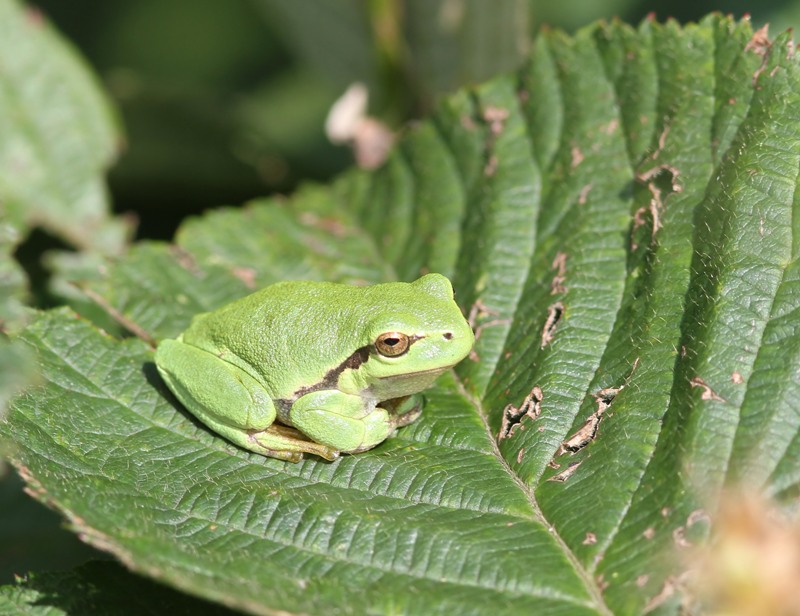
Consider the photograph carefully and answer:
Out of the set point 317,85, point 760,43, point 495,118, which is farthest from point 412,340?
point 317,85

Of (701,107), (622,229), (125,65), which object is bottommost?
(125,65)

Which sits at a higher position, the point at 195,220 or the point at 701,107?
the point at 701,107

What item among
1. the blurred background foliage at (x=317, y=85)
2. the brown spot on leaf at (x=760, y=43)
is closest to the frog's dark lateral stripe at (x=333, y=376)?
the brown spot on leaf at (x=760, y=43)

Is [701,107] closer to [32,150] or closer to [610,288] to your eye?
[610,288]

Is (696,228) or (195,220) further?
(195,220)

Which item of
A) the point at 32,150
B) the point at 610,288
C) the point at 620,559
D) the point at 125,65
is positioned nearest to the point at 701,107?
the point at 610,288

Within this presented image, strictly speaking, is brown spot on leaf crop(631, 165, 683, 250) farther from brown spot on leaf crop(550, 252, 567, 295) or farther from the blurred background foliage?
the blurred background foliage
